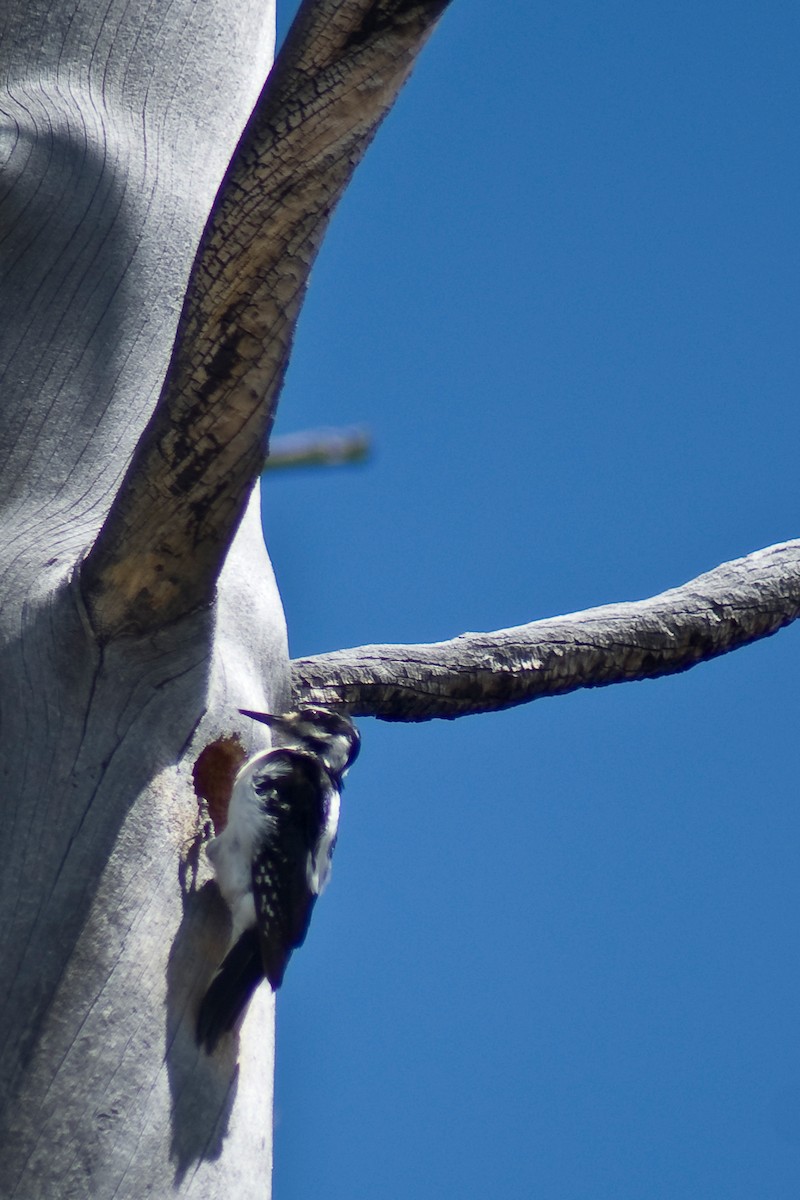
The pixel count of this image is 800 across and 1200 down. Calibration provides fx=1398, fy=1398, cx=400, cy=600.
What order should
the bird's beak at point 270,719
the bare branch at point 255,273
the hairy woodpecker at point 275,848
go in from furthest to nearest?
the bird's beak at point 270,719, the hairy woodpecker at point 275,848, the bare branch at point 255,273

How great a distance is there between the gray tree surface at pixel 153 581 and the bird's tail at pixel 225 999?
4 cm

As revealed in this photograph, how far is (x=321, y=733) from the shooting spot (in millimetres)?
3562

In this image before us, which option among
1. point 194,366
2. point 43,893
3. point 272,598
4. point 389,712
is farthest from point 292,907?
point 194,366

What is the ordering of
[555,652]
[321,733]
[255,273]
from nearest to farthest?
1. [255,273]
2. [555,652]
3. [321,733]

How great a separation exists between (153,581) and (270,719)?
56 cm

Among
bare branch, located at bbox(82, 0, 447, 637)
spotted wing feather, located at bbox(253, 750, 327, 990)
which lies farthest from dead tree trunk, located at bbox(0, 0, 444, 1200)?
spotted wing feather, located at bbox(253, 750, 327, 990)

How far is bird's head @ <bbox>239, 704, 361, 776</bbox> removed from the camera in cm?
307

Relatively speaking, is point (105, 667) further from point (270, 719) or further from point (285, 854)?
point (285, 854)

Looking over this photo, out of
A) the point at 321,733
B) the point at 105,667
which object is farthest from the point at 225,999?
the point at 321,733

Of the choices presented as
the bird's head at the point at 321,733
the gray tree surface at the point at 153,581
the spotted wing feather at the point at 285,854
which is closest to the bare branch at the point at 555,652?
the gray tree surface at the point at 153,581

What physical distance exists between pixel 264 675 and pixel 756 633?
111 centimetres

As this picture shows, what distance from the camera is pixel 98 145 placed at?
2900 millimetres

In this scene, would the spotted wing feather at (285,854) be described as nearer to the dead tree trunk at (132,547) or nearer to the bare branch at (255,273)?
the dead tree trunk at (132,547)

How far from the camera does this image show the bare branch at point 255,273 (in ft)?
6.52
